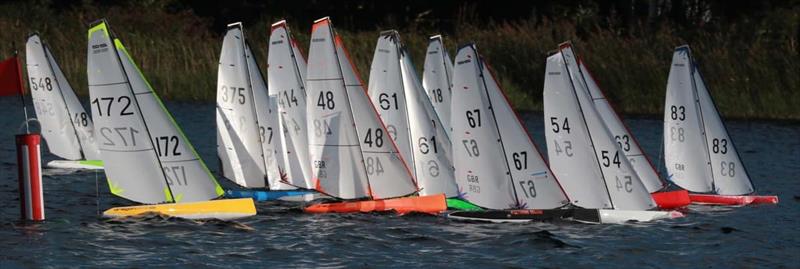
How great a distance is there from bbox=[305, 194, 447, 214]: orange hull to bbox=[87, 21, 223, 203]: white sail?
182 cm

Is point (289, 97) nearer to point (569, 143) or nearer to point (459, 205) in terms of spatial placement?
point (459, 205)

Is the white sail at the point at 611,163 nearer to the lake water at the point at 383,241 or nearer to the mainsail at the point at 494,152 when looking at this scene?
the lake water at the point at 383,241

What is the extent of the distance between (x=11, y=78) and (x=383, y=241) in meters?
5.65

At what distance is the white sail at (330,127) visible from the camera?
22.3 m

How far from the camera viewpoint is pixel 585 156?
2167 centimetres

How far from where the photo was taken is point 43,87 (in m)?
29.0

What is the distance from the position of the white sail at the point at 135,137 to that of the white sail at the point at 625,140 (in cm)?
596

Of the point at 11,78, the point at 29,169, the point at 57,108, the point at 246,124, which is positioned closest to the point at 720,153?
the point at 246,124

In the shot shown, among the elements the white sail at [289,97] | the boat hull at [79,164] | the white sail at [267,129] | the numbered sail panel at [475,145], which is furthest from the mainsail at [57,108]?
the numbered sail panel at [475,145]

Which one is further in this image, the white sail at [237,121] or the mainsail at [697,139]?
the mainsail at [697,139]

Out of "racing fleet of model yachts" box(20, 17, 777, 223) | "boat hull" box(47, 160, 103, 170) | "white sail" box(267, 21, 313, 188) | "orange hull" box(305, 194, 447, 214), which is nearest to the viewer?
"racing fleet of model yachts" box(20, 17, 777, 223)

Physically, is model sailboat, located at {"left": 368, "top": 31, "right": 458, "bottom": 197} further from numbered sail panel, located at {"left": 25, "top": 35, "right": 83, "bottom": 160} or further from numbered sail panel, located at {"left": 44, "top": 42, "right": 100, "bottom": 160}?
numbered sail panel, located at {"left": 25, "top": 35, "right": 83, "bottom": 160}

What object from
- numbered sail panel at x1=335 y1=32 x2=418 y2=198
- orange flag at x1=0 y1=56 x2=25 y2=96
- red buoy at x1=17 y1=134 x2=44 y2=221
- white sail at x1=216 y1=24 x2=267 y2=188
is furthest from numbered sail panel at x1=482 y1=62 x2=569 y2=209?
orange flag at x1=0 y1=56 x2=25 y2=96

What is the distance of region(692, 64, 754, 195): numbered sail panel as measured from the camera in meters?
24.8
